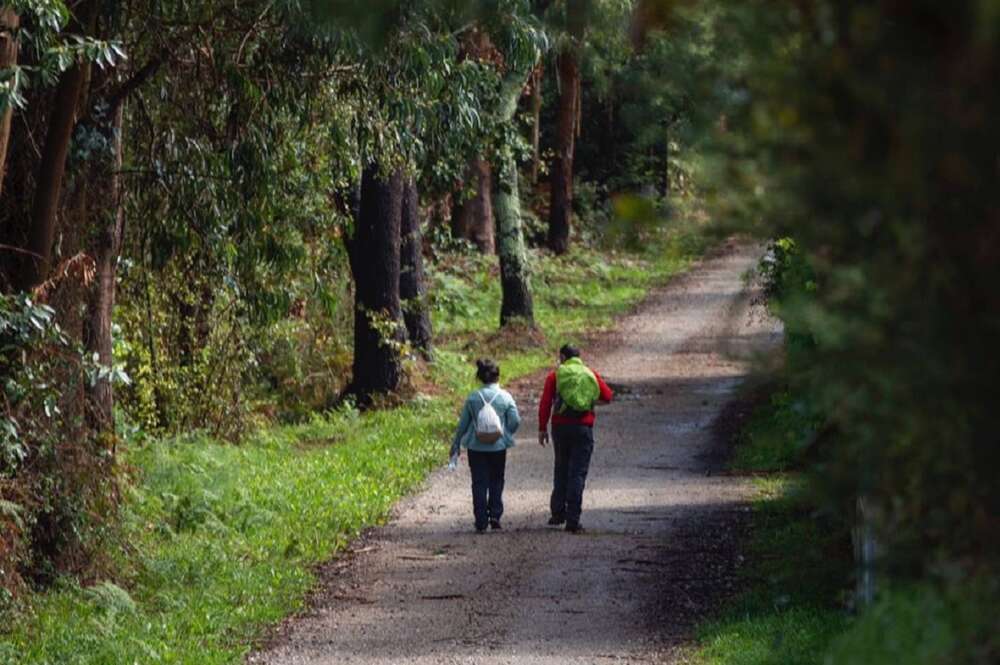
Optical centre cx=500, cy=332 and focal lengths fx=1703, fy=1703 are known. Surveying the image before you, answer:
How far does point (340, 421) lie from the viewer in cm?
2162

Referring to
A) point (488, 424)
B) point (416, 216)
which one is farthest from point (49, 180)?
point (416, 216)

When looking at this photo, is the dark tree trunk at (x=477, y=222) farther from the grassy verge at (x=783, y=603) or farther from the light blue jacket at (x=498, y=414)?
the grassy verge at (x=783, y=603)

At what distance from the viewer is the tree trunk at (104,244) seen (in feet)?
43.5

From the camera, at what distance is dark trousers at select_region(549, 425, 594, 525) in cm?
1496

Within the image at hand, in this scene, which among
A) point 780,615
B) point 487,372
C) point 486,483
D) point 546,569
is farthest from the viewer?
point 486,483

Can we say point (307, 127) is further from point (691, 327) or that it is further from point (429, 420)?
point (691, 327)

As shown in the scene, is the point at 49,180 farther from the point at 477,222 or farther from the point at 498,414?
the point at 477,222

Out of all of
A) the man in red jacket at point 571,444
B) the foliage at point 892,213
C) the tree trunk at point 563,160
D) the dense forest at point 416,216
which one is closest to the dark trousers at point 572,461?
the man in red jacket at point 571,444

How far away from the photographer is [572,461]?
14984 millimetres

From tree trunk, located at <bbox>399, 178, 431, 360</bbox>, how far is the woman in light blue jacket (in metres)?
9.72

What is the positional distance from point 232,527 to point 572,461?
3.21 meters

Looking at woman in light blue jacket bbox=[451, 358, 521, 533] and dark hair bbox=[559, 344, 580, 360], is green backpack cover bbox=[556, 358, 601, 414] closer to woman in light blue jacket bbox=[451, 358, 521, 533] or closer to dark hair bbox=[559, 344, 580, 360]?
dark hair bbox=[559, 344, 580, 360]

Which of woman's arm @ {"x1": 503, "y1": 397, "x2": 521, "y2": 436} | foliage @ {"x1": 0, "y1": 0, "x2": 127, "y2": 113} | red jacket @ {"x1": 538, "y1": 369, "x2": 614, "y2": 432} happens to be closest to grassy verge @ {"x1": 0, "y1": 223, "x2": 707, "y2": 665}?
woman's arm @ {"x1": 503, "y1": 397, "x2": 521, "y2": 436}

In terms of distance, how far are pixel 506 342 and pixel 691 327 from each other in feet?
19.4
